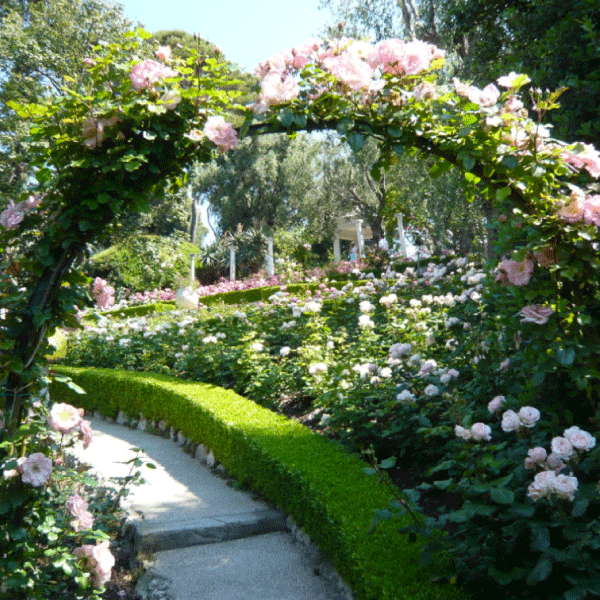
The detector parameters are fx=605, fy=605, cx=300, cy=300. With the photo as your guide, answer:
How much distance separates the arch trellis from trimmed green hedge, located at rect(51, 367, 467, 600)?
3.54ft

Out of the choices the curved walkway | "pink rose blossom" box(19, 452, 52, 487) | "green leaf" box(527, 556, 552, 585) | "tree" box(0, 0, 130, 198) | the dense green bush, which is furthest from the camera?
the dense green bush

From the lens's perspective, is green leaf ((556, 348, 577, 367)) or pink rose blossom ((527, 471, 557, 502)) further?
green leaf ((556, 348, 577, 367))

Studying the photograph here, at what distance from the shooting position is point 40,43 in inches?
653

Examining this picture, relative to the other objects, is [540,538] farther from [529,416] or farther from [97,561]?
[97,561]

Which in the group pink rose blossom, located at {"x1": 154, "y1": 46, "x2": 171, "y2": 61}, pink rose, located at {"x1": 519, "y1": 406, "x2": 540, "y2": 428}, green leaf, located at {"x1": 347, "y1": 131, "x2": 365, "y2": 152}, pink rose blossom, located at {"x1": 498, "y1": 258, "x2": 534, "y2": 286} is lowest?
pink rose, located at {"x1": 519, "y1": 406, "x2": 540, "y2": 428}

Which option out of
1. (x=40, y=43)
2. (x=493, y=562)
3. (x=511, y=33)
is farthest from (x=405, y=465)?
(x=40, y=43)

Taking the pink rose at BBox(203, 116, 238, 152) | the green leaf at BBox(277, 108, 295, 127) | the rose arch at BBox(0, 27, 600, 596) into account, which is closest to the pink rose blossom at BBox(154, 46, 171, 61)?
the rose arch at BBox(0, 27, 600, 596)

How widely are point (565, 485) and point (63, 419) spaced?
187 cm

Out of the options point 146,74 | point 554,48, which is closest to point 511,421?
point 146,74

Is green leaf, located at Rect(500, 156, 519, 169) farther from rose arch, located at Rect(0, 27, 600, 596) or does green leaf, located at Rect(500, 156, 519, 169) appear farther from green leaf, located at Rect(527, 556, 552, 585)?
green leaf, located at Rect(527, 556, 552, 585)

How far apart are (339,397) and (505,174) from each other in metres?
2.32

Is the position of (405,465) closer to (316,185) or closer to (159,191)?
(159,191)

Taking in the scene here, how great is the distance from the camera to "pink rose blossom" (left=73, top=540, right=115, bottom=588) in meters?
2.38

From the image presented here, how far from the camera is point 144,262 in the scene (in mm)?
17859
